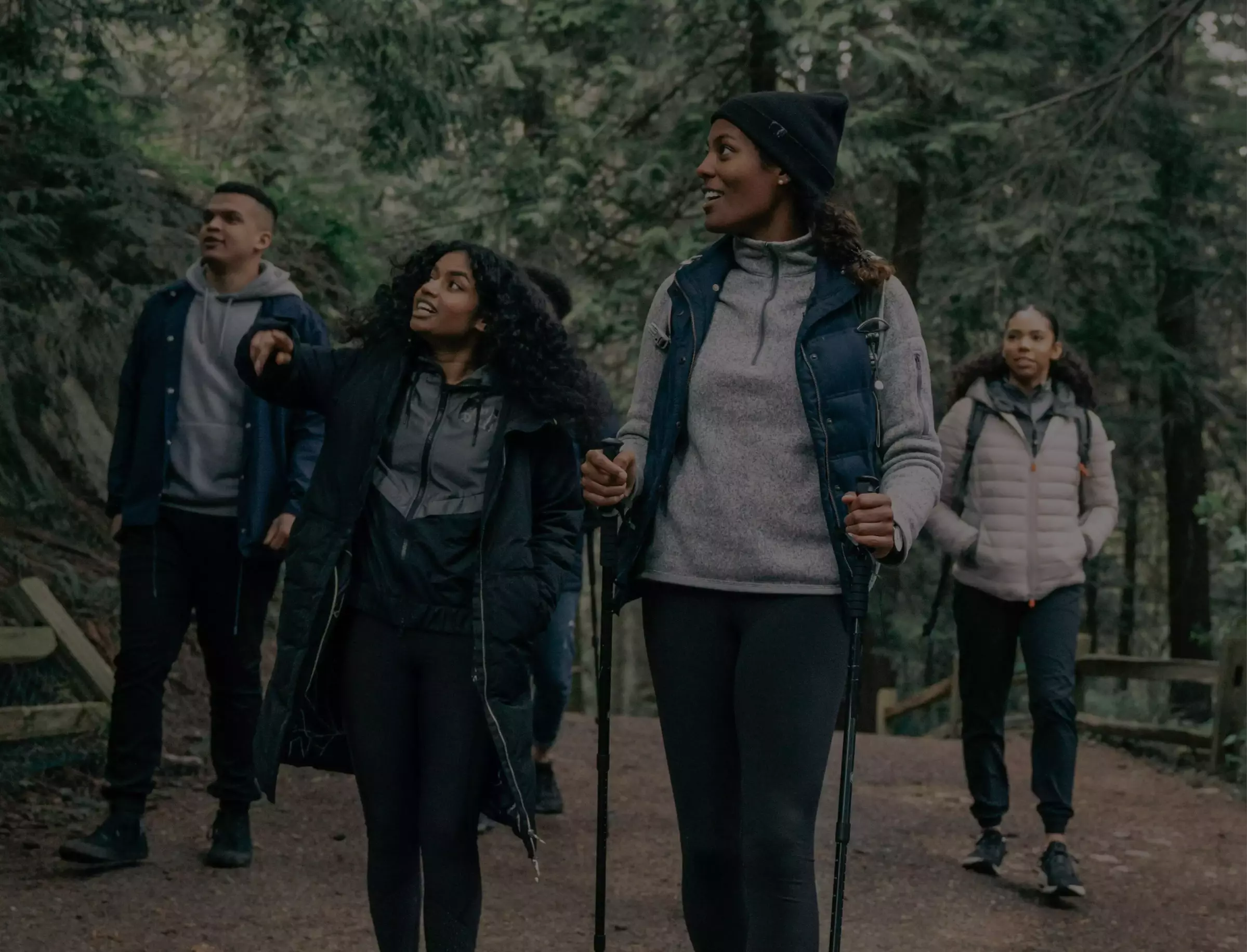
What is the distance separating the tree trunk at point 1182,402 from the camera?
15406 millimetres

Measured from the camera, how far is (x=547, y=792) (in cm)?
832

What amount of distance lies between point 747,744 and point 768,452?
2.35 ft

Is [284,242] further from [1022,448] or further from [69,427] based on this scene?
[1022,448]

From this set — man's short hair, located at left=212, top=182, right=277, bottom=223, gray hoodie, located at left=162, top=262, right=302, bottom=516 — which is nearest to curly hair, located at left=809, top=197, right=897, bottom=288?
gray hoodie, located at left=162, top=262, right=302, bottom=516

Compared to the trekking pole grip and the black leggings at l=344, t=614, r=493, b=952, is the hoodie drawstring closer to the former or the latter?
the black leggings at l=344, t=614, r=493, b=952

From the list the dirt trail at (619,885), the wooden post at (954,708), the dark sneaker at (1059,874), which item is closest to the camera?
the dirt trail at (619,885)

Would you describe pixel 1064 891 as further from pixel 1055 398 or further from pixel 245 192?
pixel 245 192

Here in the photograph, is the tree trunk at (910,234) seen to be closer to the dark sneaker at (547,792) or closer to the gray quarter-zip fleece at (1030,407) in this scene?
the gray quarter-zip fleece at (1030,407)

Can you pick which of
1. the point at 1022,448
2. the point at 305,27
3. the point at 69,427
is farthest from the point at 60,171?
the point at 1022,448

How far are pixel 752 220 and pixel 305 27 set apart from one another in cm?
578

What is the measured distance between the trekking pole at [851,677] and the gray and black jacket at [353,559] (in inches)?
33.8

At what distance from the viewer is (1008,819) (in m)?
9.73

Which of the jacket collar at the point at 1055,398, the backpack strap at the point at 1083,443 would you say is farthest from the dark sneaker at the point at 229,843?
the backpack strap at the point at 1083,443

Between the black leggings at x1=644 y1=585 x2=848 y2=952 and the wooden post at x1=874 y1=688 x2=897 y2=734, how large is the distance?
1419 cm
